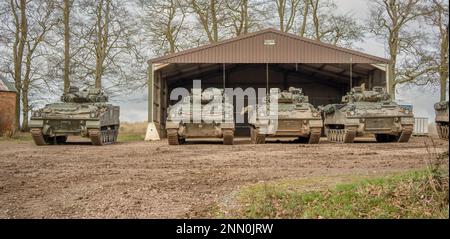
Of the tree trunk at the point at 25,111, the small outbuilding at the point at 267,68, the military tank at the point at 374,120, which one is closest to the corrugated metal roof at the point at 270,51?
the small outbuilding at the point at 267,68

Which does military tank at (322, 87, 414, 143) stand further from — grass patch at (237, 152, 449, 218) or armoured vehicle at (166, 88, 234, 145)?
grass patch at (237, 152, 449, 218)

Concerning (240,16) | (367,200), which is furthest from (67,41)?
(367,200)

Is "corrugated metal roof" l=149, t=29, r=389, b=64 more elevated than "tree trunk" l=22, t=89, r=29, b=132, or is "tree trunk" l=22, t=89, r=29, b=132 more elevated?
"corrugated metal roof" l=149, t=29, r=389, b=64

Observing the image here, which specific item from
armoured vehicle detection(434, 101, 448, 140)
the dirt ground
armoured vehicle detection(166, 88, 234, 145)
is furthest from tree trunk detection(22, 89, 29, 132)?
armoured vehicle detection(434, 101, 448, 140)

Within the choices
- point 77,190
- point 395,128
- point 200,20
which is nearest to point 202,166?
point 77,190

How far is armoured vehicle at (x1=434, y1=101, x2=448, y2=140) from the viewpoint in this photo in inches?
809

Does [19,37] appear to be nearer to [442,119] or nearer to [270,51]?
[270,51]

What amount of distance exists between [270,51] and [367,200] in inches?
733

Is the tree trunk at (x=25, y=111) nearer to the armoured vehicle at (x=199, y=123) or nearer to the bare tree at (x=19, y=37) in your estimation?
the bare tree at (x=19, y=37)

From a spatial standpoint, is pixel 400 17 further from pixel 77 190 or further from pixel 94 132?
pixel 77 190

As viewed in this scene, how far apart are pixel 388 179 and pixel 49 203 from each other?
13.6 feet

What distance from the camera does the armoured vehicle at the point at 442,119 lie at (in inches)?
809

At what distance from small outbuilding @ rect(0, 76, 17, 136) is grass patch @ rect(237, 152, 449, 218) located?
2328 cm

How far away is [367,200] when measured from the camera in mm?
5609
